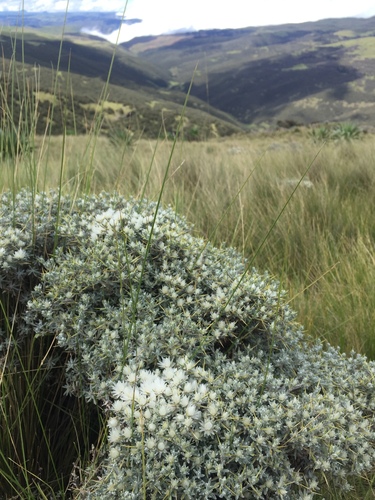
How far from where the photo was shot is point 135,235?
76.2 inches

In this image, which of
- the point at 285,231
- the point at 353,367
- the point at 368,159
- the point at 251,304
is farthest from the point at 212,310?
the point at 368,159

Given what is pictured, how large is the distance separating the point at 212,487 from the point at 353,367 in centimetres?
91

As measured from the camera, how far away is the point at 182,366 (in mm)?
1511

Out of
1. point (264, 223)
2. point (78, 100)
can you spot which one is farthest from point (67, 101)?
point (78, 100)

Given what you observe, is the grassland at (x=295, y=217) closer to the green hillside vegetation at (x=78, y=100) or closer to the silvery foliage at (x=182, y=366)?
the silvery foliage at (x=182, y=366)

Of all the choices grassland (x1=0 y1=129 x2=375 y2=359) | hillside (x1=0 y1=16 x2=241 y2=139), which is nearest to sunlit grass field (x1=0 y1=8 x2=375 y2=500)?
grassland (x1=0 y1=129 x2=375 y2=359)

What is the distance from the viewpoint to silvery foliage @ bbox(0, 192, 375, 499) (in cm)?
131

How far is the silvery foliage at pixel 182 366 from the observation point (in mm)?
1309

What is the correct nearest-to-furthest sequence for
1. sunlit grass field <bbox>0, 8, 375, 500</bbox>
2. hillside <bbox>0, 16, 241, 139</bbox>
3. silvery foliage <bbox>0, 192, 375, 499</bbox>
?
silvery foliage <bbox>0, 192, 375, 499</bbox>
sunlit grass field <bbox>0, 8, 375, 500</bbox>
hillside <bbox>0, 16, 241, 139</bbox>

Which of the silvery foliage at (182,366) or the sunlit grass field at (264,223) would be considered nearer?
the silvery foliage at (182,366)

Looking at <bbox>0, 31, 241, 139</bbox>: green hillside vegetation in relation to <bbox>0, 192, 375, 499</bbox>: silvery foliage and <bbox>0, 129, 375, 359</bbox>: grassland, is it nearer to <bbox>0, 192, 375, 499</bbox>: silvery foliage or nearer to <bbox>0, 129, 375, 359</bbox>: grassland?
<bbox>0, 129, 375, 359</bbox>: grassland

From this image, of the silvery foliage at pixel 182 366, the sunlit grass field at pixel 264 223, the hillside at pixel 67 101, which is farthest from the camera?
the hillside at pixel 67 101

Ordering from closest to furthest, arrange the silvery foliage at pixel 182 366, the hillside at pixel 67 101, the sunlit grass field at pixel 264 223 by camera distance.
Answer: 1. the silvery foliage at pixel 182 366
2. the sunlit grass field at pixel 264 223
3. the hillside at pixel 67 101

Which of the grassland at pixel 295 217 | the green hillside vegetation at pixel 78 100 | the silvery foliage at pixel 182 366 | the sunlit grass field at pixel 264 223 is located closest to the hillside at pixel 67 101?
the green hillside vegetation at pixel 78 100
